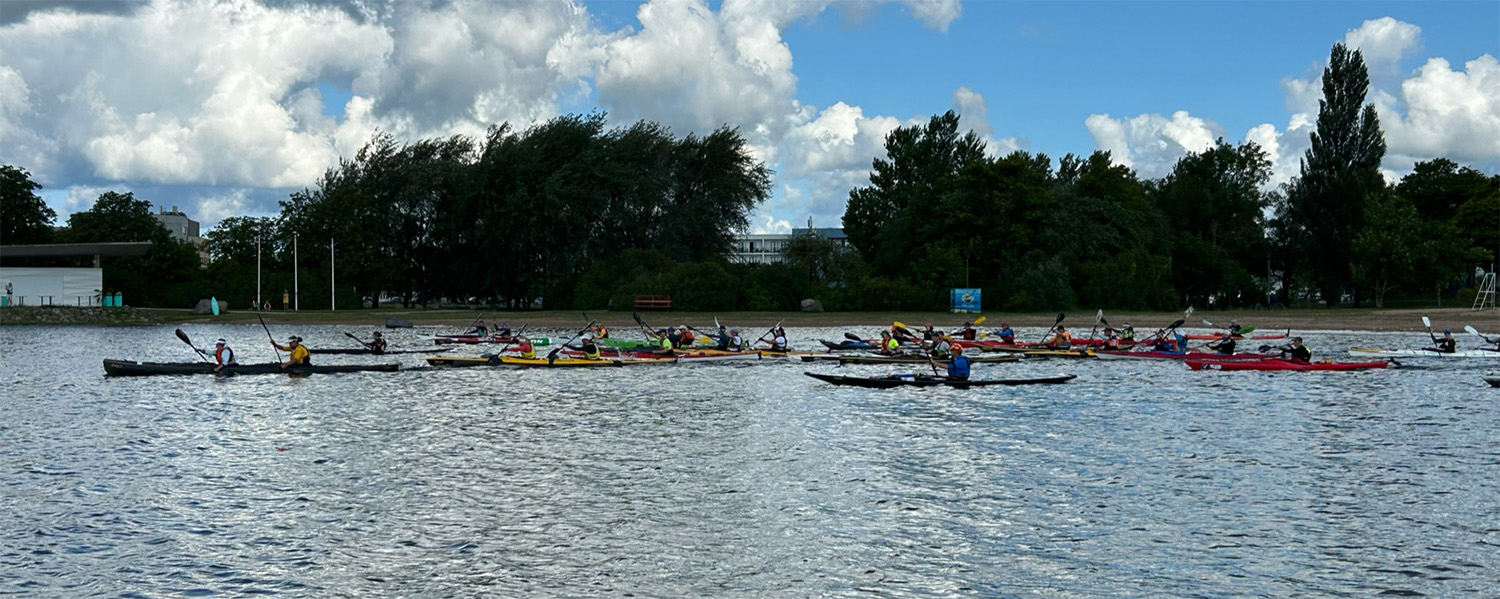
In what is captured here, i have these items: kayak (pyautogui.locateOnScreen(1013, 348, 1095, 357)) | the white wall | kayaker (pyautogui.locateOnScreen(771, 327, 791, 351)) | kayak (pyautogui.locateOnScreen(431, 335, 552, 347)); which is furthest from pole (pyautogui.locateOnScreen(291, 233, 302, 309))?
kayak (pyautogui.locateOnScreen(1013, 348, 1095, 357))

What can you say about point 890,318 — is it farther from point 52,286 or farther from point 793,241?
point 52,286

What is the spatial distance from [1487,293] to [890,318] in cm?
3717

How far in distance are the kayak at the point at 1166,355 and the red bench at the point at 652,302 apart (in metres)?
38.8

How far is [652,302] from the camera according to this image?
278ft

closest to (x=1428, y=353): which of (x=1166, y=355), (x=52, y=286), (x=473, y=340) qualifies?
(x=1166, y=355)

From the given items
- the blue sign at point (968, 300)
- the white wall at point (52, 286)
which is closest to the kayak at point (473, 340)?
the blue sign at point (968, 300)

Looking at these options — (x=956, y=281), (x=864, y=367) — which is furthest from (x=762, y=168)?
(x=864, y=367)

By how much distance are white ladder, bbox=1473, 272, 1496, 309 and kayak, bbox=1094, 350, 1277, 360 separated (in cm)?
4140

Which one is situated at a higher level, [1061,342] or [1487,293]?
[1487,293]

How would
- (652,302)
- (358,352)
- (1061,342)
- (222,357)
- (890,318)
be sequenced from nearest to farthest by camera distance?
(222,357) < (1061,342) < (358,352) < (890,318) < (652,302)

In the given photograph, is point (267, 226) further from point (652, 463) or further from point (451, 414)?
point (652, 463)

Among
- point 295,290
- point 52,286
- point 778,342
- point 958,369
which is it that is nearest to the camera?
point 958,369

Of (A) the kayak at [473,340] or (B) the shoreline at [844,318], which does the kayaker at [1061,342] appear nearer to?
(B) the shoreline at [844,318]

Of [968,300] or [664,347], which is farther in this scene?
[968,300]
